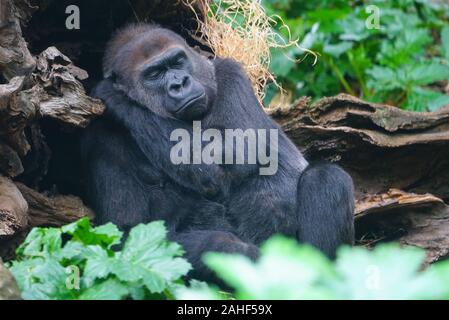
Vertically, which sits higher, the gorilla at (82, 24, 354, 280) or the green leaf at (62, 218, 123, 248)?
the gorilla at (82, 24, 354, 280)

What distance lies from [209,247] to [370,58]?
15.4 feet

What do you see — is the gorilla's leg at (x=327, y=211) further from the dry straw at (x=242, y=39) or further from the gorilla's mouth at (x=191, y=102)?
the dry straw at (x=242, y=39)

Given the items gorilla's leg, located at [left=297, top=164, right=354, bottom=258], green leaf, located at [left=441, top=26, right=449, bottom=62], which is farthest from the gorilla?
green leaf, located at [left=441, top=26, right=449, bottom=62]

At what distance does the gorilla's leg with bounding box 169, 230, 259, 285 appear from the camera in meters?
4.47

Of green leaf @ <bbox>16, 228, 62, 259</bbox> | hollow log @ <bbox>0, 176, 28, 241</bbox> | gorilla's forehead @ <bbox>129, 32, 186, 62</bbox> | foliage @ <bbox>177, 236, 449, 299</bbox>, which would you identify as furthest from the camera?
gorilla's forehead @ <bbox>129, 32, 186, 62</bbox>

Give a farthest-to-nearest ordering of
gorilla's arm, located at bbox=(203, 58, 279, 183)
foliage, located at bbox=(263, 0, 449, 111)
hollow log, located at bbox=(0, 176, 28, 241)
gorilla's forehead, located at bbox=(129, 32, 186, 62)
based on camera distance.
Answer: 1. foliage, located at bbox=(263, 0, 449, 111)
2. gorilla's forehead, located at bbox=(129, 32, 186, 62)
3. gorilla's arm, located at bbox=(203, 58, 279, 183)
4. hollow log, located at bbox=(0, 176, 28, 241)

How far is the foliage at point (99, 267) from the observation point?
327 cm

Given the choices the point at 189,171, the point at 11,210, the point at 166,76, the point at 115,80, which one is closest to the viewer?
the point at 11,210

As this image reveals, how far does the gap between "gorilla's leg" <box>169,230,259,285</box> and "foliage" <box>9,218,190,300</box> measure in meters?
0.97

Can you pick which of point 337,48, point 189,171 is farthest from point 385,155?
point 337,48

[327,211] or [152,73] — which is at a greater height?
[152,73]

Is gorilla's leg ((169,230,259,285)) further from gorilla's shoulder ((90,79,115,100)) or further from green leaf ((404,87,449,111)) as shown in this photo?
green leaf ((404,87,449,111))

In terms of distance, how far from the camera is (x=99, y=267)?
3.29 metres

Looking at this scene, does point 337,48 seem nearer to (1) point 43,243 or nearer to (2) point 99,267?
(1) point 43,243
